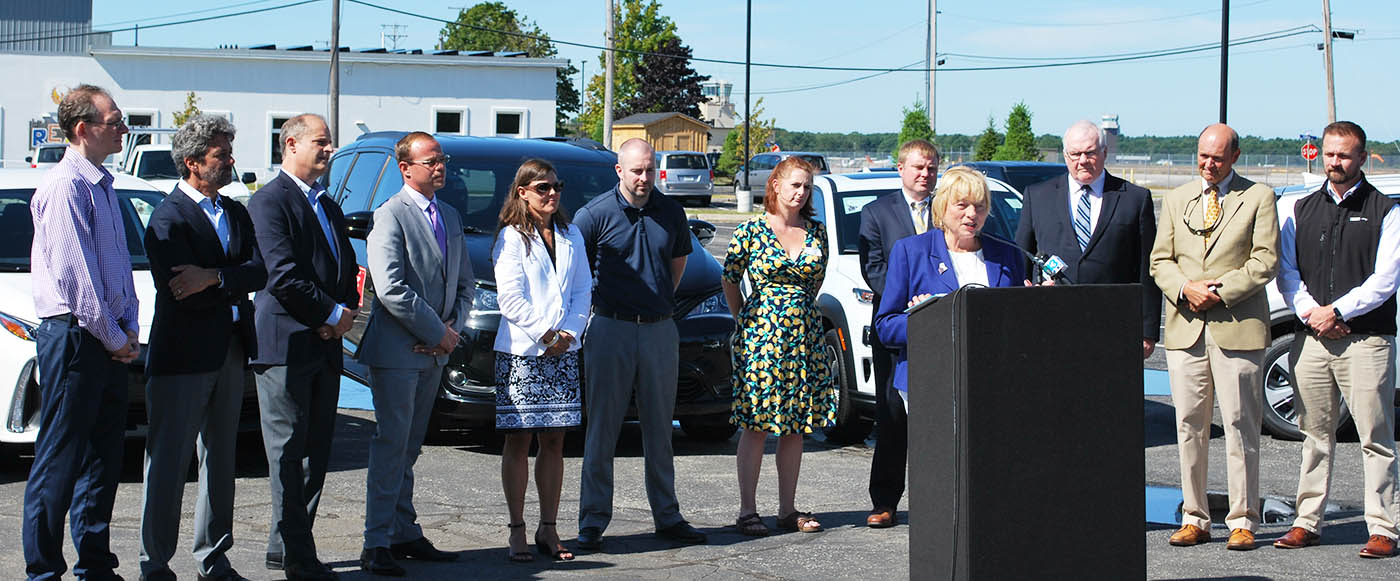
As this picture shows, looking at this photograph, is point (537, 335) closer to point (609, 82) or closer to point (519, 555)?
point (519, 555)

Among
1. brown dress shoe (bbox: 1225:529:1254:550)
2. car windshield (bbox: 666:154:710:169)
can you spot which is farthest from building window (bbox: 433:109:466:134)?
brown dress shoe (bbox: 1225:529:1254:550)

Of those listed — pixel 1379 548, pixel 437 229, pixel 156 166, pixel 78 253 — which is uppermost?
pixel 156 166

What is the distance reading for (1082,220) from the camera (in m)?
6.82

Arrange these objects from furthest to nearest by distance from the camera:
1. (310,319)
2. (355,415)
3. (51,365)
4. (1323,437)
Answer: (355,415) < (1323,437) < (310,319) < (51,365)

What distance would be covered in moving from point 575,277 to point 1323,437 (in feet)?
11.5

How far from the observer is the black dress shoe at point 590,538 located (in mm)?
6668

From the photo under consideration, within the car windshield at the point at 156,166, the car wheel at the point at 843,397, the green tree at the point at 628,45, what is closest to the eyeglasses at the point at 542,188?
the car wheel at the point at 843,397

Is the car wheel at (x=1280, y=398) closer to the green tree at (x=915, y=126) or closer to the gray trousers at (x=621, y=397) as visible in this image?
the gray trousers at (x=621, y=397)

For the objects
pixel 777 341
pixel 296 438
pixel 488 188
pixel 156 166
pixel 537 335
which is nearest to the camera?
pixel 296 438

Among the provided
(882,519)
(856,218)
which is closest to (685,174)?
(856,218)

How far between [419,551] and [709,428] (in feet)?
11.6

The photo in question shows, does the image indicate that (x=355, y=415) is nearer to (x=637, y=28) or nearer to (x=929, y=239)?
(x=929, y=239)

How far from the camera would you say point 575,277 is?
6.51m

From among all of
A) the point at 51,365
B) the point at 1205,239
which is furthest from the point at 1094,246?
the point at 51,365
